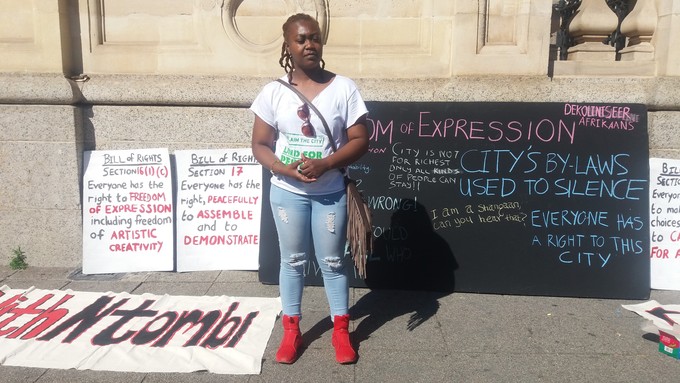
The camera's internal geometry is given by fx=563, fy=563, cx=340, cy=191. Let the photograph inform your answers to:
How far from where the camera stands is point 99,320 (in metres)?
3.86

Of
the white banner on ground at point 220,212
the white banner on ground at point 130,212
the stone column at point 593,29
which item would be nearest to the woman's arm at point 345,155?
the white banner on ground at point 220,212

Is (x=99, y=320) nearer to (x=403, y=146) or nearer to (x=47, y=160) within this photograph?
(x=47, y=160)

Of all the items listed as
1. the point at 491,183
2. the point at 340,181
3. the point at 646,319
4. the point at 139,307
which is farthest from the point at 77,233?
the point at 646,319

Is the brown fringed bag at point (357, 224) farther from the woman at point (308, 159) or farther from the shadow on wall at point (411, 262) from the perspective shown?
the shadow on wall at point (411, 262)

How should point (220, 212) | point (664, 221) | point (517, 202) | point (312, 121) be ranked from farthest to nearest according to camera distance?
A: point (220, 212) < point (664, 221) < point (517, 202) < point (312, 121)

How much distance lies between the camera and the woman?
10.1 feet

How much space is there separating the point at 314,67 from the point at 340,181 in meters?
0.66

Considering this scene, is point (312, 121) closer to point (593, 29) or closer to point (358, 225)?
point (358, 225)

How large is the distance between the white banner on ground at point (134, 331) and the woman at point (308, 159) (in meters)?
0.38

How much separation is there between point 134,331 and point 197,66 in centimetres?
238

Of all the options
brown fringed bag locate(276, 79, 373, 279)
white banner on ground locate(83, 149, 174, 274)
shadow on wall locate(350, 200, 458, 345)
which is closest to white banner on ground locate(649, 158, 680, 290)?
shadow on wall locate(350, 200, 458, 345)

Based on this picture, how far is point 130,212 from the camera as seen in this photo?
4.92 m

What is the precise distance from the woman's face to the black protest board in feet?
5.06

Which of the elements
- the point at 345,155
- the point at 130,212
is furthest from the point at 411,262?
the point at 130,212
